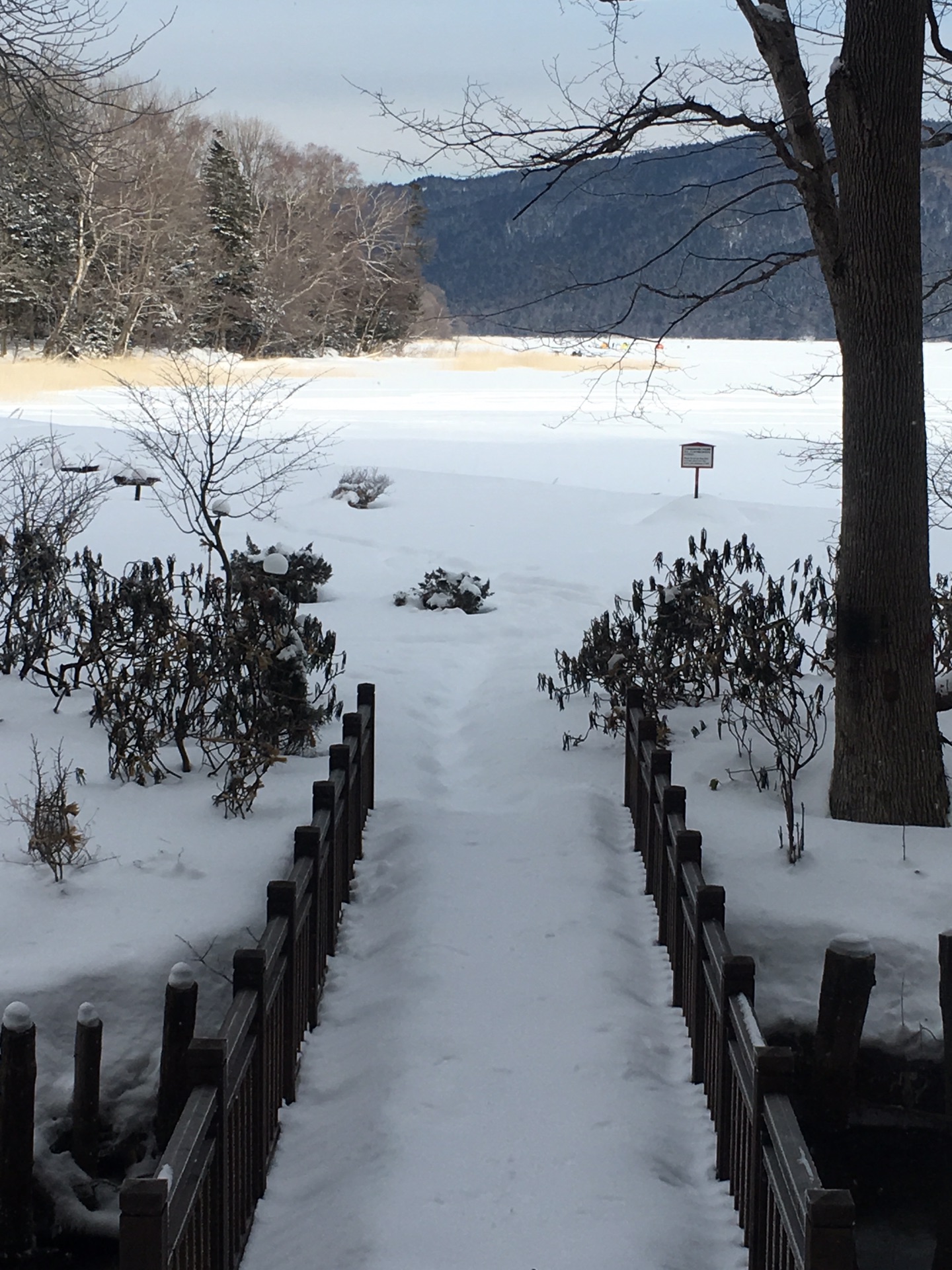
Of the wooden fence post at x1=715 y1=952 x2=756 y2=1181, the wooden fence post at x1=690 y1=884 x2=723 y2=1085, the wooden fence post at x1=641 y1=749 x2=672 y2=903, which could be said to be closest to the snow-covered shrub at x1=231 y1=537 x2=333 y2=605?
the wooden fence post at x1=641 y1=749 x2=672 y2=903

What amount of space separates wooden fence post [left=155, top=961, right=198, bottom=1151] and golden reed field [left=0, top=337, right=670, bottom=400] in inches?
622

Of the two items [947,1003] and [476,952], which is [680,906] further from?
[947,1003]

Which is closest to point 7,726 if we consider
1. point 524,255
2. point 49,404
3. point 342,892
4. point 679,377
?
point 342,892

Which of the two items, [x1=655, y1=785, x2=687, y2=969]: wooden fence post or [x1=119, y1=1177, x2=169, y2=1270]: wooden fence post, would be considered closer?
[x1=119, y1=1177, x2=169, y2=1270]: wooden fence post

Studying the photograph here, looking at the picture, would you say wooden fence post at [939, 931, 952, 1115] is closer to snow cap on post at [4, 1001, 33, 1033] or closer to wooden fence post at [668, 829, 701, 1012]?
wooden fence post at [668, 829, 701, 1012]

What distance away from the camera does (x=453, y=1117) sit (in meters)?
4.13

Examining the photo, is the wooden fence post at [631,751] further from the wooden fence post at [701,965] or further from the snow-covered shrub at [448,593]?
the snow-covered shrub at [448,593]

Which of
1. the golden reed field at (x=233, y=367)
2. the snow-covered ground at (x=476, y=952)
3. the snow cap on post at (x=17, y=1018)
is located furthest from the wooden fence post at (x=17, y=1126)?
the golden reed field at (x=233, y=367)

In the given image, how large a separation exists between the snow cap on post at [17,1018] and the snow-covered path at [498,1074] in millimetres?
981

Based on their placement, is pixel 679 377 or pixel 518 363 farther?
pixel 518 363

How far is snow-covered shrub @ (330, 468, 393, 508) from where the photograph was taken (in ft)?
60.7

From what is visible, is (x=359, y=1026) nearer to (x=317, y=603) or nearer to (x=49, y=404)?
(x=317, y=603)

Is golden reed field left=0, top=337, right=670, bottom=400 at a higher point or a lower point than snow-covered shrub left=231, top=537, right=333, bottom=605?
higher

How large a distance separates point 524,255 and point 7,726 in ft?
595
